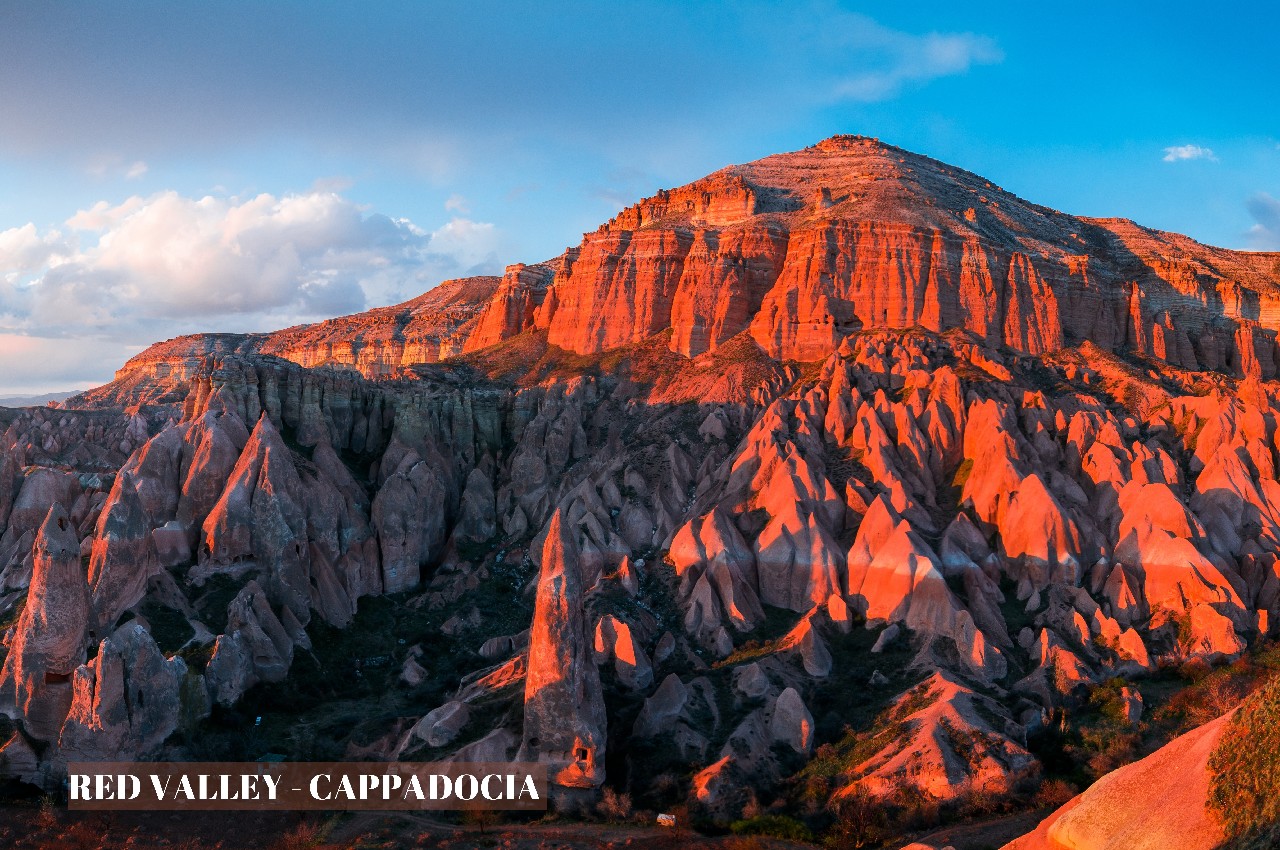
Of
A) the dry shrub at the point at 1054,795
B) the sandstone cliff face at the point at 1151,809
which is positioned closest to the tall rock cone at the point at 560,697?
the dry shrub at the point at 1054,795

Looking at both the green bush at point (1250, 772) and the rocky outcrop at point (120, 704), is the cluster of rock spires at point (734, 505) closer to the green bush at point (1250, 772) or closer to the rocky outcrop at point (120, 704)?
the rocky outcrop at point (120, 704)

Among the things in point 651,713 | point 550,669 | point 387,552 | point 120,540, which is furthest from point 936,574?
point 120,540

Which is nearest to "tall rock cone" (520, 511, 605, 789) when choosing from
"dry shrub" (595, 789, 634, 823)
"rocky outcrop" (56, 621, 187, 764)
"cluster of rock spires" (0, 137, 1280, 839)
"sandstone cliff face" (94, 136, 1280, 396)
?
"cluster of rock spires" (0, 137, 1280, 839)

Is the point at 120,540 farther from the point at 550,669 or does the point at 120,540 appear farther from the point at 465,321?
the point at 465,321

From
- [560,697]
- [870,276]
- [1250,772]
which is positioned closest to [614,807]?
[560,697]

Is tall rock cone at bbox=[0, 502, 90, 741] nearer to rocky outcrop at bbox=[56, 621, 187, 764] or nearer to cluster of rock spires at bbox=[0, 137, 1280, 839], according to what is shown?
cluster of rock spires at bbox=[0, 137, 1280, 839]

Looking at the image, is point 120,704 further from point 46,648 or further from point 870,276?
point 870,276
